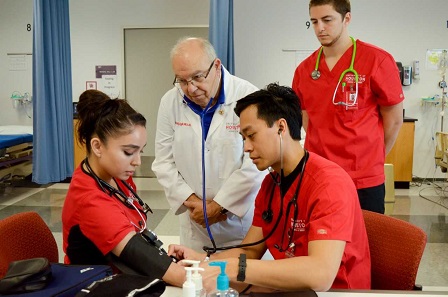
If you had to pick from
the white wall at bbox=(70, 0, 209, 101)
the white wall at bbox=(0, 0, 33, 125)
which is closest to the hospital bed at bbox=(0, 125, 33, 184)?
the white wall at bbox=(0, 0, 33, 125)

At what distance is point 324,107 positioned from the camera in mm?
1923

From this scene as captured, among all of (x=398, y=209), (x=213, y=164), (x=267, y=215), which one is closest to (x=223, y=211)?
(x=213, y=164)

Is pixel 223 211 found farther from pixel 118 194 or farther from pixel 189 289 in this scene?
pixel 189 289

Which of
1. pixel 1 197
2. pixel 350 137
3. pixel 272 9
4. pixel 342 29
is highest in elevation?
pixel 272 9

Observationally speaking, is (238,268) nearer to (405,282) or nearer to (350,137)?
(405,282)

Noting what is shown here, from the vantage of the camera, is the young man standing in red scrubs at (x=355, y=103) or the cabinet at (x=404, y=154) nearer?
the young man standing in red scrubs at (x=355, y=103)

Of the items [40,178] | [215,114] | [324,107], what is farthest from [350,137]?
[40,178]

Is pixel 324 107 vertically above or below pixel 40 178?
above

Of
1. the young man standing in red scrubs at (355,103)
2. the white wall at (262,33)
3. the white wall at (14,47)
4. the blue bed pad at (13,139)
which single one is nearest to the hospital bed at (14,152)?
the blue bed pad at (13,139)

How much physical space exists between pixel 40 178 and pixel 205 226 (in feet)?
11.1

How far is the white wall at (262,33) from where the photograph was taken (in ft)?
18.7

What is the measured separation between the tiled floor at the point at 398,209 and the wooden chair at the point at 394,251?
1.51m

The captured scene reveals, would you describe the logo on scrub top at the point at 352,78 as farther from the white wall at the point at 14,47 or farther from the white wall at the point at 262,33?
the white wall at the point at 14,47

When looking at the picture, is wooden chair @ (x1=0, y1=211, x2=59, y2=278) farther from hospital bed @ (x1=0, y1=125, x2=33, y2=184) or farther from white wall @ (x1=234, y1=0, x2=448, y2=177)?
white wall @ (x1=234, y1=0, x2=448, y2=177)
